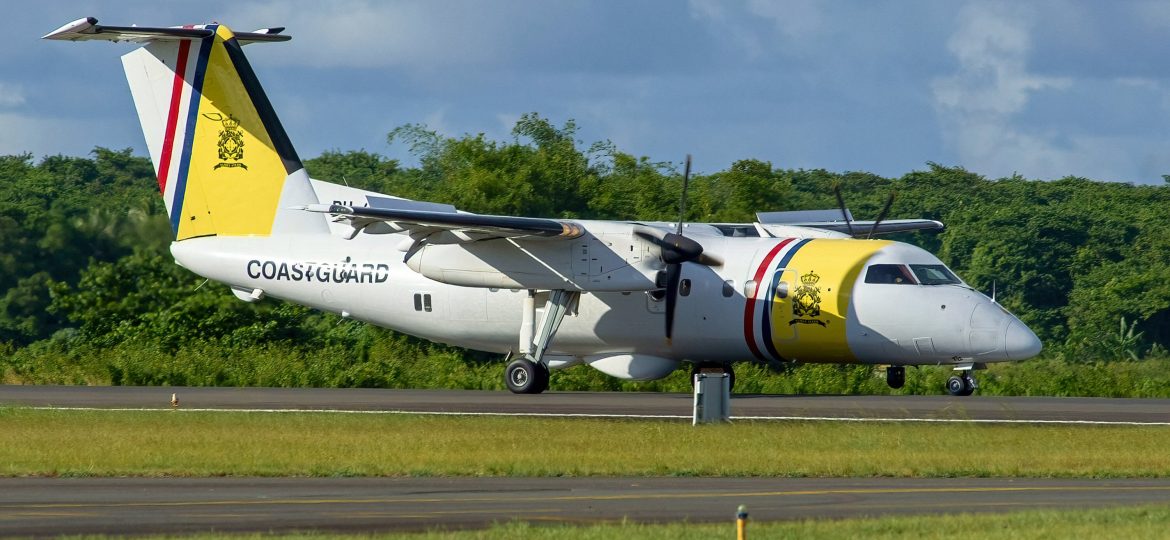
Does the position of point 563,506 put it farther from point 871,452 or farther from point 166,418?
point 166,418

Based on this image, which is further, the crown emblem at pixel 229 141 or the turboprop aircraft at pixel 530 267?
the crown emblem at pixel 229 141

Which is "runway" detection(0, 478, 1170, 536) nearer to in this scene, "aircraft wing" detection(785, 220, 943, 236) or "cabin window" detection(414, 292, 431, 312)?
"cabin window" detection(414, 292, 431, 312)

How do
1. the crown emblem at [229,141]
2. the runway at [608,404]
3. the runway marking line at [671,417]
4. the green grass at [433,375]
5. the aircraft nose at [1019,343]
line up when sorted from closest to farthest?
1. the runway marking line at [671,417]
2. the runway at [608,404]
3. the aircraft nose at [1019,343]
4. the crown emblem at [229,141]
5. the green grass at [433,375]

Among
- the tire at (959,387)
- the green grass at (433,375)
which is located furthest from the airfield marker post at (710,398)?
the green grass at (433,375)

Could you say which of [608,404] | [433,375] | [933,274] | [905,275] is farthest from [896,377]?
[433,375]

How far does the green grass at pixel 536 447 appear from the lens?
1571 centimetres

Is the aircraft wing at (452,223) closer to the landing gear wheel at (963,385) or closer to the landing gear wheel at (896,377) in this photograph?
the landing gear wheel at (896,377)

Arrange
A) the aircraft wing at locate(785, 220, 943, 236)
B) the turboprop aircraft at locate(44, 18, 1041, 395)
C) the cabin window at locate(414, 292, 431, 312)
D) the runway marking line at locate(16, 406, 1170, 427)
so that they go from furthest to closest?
the aircraft wing at locate(785, 220, 943, 236), the cabin window at locate(414, 292, 431, 312), the turboprop aircraft at locate(44, 18, 1041, 395), the runway marking line at locate(16, 406, 1170, 427)

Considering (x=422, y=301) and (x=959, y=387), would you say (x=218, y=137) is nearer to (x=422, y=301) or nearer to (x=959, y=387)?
(x=422, y=301)

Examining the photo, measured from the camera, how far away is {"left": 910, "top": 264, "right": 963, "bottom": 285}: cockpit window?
24.9m

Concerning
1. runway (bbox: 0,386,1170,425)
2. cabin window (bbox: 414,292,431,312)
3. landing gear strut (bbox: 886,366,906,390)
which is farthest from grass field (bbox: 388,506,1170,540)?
cabin window (bbox: 414,292,431,312)

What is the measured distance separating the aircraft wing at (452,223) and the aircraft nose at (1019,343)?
283 inches

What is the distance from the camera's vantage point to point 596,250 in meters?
25.9

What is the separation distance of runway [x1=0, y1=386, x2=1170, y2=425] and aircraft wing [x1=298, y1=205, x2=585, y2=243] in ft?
9.16
